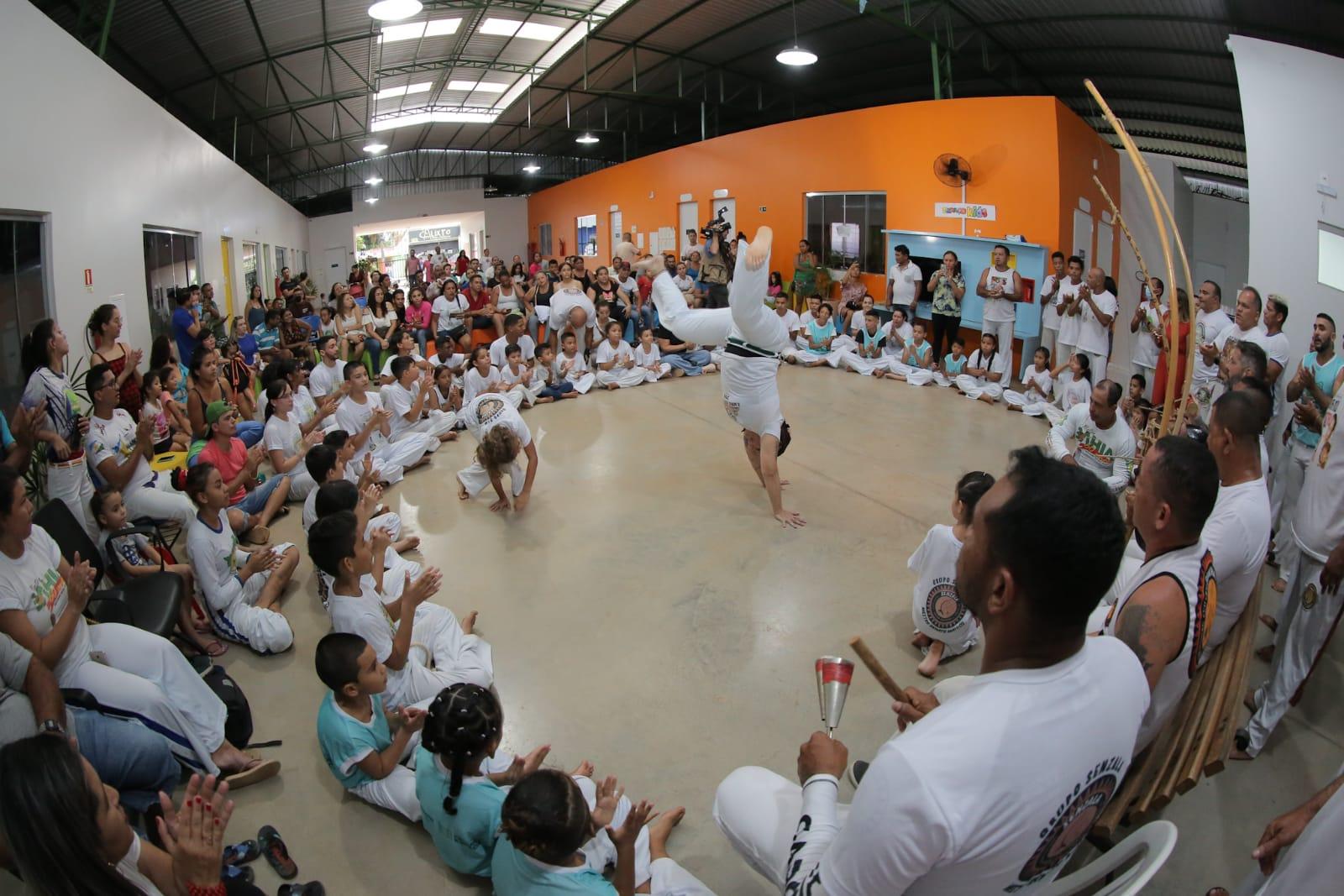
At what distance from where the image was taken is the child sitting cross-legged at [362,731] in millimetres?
2336

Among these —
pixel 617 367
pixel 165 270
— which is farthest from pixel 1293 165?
pixel 165 270

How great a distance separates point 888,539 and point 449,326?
6905 millimetres

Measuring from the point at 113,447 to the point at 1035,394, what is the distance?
6901 millimetres

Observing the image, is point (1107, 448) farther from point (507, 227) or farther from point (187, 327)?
point (507, 227)

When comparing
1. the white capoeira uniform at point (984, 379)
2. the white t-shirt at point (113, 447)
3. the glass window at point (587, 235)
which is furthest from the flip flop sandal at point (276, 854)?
the glass window at point (587, 235)

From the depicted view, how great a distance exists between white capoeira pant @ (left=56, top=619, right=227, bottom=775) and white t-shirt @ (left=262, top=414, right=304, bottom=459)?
2.56 metres

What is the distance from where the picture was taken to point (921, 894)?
3.69 feet

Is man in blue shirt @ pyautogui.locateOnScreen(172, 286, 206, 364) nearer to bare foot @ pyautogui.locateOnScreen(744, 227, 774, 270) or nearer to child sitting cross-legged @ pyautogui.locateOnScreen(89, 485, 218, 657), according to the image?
child sitting cross-legged @ pyautogui.locateOnScreen(89, 485, 218, 657)

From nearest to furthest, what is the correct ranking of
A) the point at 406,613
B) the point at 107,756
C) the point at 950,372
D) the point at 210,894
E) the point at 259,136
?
the point at 210,894 < the point at 107,756 < the point at 406,613 < the point at 950,372 < the point at 259,136

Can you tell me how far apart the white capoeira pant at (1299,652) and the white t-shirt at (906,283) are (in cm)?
716

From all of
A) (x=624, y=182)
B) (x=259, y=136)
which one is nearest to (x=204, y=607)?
(x=624, y=182)

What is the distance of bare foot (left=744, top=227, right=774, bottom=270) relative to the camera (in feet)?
13.1

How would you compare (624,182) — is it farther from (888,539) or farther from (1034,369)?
(888,539)

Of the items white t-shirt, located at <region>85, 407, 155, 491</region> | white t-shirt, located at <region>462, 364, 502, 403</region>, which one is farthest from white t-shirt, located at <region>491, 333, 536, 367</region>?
white t-shirt, located at <region>85, 407, 155, 491</region>
